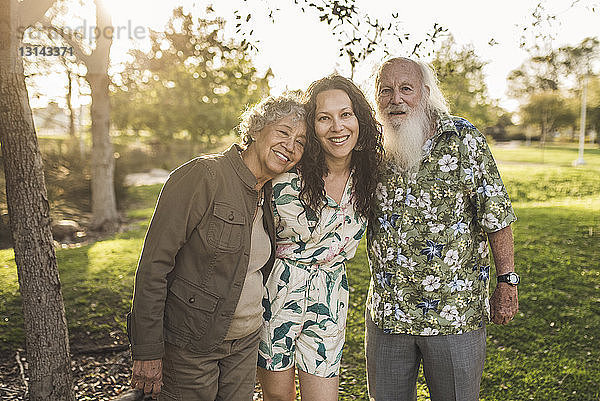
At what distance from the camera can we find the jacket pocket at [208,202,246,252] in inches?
92.1

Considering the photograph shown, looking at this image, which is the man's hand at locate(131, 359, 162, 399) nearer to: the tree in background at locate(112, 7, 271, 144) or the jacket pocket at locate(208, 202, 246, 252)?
the jacket pocket at locate(208, 202, 246, 252)

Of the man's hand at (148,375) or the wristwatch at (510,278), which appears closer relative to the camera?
the man's hand at (148,375)

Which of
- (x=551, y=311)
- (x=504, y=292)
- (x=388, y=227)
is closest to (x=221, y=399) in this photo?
(x=388, y=227)

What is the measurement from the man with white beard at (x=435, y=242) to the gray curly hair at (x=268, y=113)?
50 centimetres

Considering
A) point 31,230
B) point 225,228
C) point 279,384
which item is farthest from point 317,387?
point 31,230

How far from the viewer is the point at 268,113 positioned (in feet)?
8.36

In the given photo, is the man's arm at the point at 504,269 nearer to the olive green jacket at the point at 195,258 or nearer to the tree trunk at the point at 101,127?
the olive green jacket at the point at 195,258

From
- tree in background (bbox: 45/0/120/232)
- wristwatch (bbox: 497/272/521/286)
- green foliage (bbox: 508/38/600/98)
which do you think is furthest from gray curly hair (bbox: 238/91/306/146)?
green foliage (bbox: 508/38/600/98)

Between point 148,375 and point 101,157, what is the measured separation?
946cm

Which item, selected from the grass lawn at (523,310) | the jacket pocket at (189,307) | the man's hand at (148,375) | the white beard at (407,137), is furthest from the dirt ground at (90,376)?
the white beard at (407,137)

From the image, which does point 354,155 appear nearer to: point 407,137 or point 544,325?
point 407,137

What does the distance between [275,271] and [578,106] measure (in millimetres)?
31158

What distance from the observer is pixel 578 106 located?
29500 mm

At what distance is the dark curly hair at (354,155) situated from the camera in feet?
8.77
